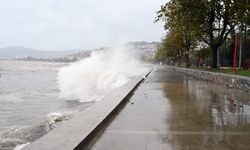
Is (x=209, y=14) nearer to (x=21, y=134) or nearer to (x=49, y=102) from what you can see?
(x=49, y=102)

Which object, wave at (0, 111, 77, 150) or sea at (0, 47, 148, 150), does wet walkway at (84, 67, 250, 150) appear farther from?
sea at (0, 47, 148, 150)

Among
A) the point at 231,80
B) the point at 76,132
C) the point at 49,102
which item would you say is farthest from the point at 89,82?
the point at 76,132

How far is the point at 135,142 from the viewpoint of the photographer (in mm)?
6695

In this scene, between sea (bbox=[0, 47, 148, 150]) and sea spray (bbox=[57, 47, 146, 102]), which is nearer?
sea (bbox=[0, 47, 148, 150])

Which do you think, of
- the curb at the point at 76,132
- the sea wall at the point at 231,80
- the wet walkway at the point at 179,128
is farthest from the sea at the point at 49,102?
the sea wall at the point at 231,80

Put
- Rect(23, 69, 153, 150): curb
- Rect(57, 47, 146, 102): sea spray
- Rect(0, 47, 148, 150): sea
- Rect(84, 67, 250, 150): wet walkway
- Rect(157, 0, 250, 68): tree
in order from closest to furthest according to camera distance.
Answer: Rect(23, 69, 153, 150): curb < Rect(84, 67, 250, 150): wet walkway < Rect(0, 47, 148, 150): sea < Rect(57, 47, 146, 102): sea spray < Rect(157, 0, 250, 68): tree

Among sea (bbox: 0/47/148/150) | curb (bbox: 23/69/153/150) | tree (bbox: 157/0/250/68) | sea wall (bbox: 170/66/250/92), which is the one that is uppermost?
tree (bbox: 157/0/250/68)

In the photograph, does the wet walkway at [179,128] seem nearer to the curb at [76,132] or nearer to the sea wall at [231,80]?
the curb at [76,132]

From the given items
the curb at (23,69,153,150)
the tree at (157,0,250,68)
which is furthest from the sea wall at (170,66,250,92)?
the curb at (23,69,153,150)

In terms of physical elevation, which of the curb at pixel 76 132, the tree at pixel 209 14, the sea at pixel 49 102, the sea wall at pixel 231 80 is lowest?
the sea at pixel 49 102

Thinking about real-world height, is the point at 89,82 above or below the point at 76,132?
below

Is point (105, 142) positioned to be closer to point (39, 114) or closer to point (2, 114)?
point (39, 114)

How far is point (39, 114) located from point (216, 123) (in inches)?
370

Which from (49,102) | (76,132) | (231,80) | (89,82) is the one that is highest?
(76,132)
